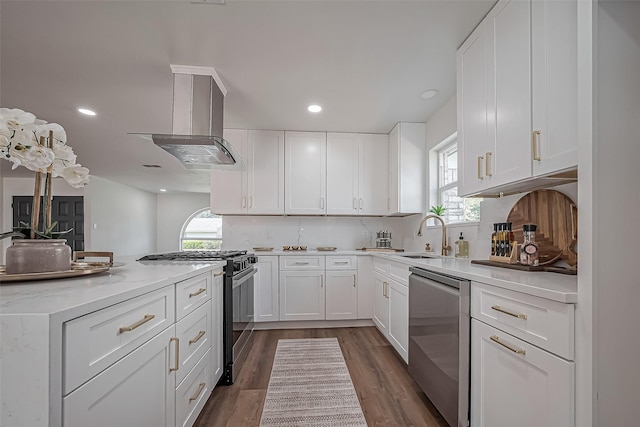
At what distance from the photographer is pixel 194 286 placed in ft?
5.09

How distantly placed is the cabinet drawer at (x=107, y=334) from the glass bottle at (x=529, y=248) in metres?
1.78

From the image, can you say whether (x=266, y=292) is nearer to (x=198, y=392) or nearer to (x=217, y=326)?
(x=217, y=326)

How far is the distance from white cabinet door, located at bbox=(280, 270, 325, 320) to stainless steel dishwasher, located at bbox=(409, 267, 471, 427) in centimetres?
149

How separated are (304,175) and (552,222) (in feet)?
8.55

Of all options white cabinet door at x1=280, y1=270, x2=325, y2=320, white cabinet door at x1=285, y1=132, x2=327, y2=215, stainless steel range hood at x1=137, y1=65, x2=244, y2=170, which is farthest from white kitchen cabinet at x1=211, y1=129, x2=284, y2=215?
stainless steel range hood at x1=137, y1=65, x2=244, y2=170

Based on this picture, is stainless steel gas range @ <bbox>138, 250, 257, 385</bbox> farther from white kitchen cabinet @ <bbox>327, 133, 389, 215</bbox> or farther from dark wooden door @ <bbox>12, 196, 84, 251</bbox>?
dark wooden door @ <bbox>12, 196, 84, 251</bbox>

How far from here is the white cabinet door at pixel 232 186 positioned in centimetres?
Answer: 358

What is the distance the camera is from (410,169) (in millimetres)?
3381

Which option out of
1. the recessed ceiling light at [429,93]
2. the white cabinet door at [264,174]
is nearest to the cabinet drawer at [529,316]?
the recessed ceiling light at [429,93]

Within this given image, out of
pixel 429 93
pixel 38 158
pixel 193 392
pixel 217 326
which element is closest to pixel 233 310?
pixel 217 326

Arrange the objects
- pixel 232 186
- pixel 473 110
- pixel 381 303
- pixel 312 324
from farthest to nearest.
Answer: pixel 232 186 < pixel 312 324 < pixel 381 303 < pixel 473 110

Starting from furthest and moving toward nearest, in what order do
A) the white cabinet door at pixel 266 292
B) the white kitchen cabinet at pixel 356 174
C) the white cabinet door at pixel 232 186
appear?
the white kitchen cabinet at pixel 356 174
the white cabinet door at pixel 232 186
the white cabinet door at pixel 266 292

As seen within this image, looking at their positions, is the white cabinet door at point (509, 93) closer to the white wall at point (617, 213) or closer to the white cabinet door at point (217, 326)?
the white wall at point (617, 213)

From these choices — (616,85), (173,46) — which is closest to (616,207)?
(616,85)
